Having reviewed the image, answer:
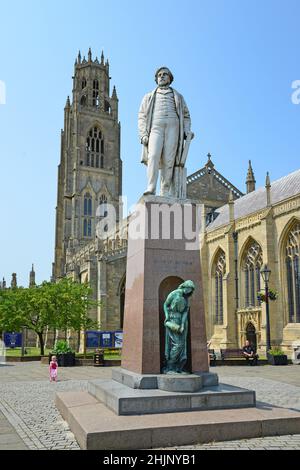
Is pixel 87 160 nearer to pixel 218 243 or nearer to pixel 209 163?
pixel 209 163

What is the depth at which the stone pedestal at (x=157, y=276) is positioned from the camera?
757 centimetres

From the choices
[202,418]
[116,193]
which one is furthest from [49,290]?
[116,193]

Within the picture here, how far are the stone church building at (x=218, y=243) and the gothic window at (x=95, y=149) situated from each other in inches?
7.7

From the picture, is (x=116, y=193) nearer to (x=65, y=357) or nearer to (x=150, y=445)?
(x=65, y=357)

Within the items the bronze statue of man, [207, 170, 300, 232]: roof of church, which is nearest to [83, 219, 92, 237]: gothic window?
[207, 170, 300, 232]: roof of church

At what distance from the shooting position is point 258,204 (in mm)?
34750

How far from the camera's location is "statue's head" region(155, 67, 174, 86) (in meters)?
9.16

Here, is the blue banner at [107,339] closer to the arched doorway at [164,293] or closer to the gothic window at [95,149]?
the arched doorway at [164,293]

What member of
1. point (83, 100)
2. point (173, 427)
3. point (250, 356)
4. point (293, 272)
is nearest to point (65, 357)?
point (250, 356)

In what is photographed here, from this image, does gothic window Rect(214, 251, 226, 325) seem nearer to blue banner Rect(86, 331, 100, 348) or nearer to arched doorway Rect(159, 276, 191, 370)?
blue banner Rect(86, 331, 100, 348)

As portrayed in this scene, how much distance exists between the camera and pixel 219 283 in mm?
36594

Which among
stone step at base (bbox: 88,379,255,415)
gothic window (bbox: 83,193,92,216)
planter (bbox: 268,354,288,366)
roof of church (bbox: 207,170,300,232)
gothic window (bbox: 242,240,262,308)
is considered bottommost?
planter (bbox: 268,354,288,366)

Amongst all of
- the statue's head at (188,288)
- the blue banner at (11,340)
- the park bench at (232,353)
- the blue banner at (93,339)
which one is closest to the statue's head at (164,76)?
the statue's head at (188,288)
